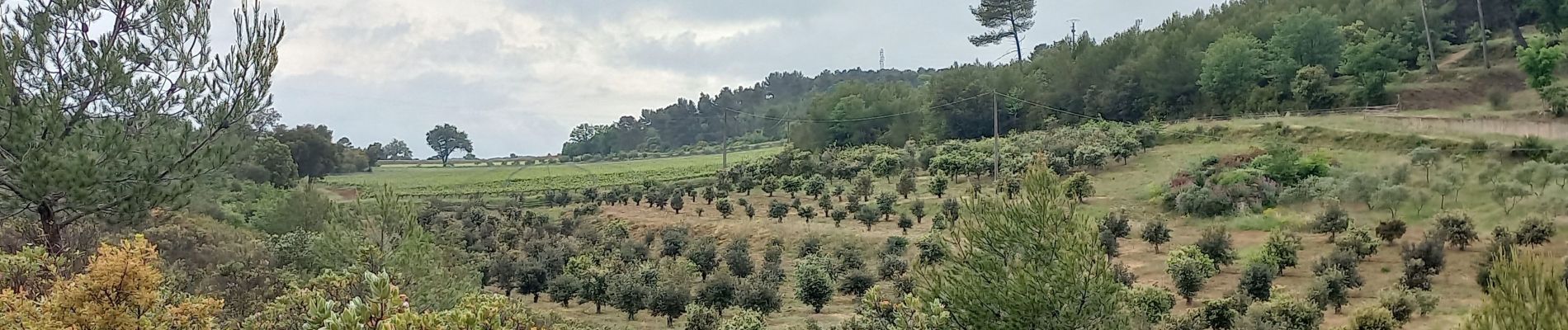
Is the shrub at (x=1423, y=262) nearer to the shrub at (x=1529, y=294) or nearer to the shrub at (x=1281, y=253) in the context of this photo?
the shrub at (x=1281, y=253)

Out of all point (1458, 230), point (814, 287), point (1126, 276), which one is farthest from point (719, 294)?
point (1458, 230)

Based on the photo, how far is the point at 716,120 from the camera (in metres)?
96.5

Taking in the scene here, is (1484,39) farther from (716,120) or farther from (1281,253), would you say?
(716,120)

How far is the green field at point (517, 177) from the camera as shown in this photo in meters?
45.0

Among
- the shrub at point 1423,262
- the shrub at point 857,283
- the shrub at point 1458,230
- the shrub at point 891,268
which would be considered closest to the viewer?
the shrub at point 1423,262

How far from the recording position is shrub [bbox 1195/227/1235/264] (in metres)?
18.8

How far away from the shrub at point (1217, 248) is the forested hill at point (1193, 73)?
74.1 ft

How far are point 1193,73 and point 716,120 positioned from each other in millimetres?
56877

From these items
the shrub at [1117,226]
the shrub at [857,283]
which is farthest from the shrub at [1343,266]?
the shrub at [857,283]

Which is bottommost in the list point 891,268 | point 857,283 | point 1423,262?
point 857,283

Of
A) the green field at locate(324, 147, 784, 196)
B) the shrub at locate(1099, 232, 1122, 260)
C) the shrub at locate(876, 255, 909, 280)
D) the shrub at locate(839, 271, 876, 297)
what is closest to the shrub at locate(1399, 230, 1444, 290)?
the shrub at locate(1099, 232, 1122, 260)

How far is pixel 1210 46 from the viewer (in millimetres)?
45656

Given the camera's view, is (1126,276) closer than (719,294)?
Yes

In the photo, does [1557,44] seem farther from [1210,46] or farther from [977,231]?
[977,231]
